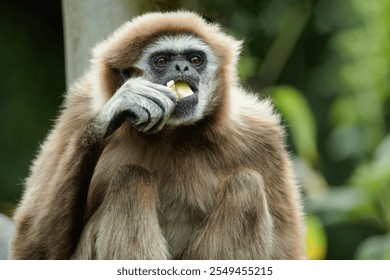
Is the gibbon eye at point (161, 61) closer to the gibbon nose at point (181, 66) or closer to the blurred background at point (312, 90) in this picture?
the gibbon nose at point (181, 66)

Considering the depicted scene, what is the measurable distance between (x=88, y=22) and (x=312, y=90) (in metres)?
3.17

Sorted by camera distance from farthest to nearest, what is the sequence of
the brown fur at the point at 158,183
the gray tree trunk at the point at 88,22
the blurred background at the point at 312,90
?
the blurred background at the point at 312,90, the gray tree trunk at the point at 88,22, the brown fur at the point at 158,183

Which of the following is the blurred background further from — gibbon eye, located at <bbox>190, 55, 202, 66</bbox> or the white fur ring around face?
the white fur ring around face

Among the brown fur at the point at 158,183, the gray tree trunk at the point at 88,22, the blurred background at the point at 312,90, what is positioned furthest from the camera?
the blurred background at the point at 312,90

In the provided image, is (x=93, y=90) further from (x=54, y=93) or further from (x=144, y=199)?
(x=54, y=93)

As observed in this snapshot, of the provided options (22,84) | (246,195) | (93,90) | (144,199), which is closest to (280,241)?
(246,195)

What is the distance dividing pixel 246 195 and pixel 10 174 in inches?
162

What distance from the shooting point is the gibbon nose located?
13.8 feet

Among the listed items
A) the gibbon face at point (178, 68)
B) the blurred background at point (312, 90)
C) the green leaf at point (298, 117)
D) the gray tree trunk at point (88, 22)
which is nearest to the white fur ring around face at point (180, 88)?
the gibbon face at point (178, 68)

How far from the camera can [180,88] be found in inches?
167

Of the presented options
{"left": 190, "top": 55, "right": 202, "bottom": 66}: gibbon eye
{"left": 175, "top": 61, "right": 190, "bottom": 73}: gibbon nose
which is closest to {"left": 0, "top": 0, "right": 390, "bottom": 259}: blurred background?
{"left": 190, "top": 55, "right": 202, "bottom": 66}: gibbon eye

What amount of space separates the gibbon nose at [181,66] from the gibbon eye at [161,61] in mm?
62

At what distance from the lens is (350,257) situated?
761 cm

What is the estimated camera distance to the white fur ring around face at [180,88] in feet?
13.8
